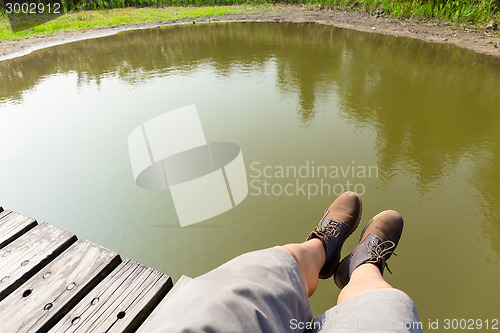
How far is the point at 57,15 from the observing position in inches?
360

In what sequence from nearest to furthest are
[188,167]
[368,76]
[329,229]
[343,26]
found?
[329,229]
[188,167]
[368,76]
[343,26]

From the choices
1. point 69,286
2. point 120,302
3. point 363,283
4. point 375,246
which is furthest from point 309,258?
point 69,286

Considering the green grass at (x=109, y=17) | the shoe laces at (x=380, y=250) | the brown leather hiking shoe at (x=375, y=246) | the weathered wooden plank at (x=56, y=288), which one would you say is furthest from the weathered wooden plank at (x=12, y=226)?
the green grass at (x=109, y=17)

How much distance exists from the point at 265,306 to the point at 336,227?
760 mm

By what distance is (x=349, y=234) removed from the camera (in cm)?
144

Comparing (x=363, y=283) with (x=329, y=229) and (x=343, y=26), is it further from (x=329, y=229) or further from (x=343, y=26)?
(x=343, y=26)

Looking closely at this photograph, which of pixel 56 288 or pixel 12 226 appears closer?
pixel 56 288

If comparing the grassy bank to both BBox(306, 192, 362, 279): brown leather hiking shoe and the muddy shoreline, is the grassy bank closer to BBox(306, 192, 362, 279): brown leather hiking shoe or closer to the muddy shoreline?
the muddy shoreline

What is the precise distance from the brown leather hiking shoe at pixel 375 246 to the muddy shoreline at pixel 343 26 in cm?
409

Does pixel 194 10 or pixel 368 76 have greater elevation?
pixel 194 10

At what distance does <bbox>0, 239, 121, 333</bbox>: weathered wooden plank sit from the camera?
91cm

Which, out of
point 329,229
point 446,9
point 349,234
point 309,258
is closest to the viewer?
point 309,258

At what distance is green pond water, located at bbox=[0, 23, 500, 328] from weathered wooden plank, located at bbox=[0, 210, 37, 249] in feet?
0.99

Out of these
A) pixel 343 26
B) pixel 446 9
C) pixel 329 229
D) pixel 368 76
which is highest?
pixel 446 9
